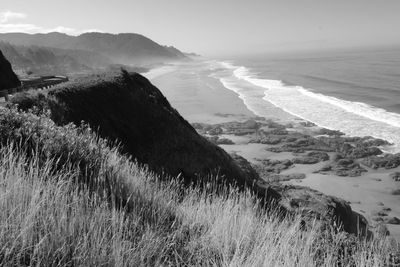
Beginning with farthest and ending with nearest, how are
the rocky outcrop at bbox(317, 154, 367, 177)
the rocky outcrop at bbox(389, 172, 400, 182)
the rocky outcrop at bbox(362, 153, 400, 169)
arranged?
the rocky outcrop at bbox(362, 153, 400, 169)
the rocky outcrop at bbox(317, 154, 367, 177)
the rocky outcrop at bbox(389, 172, 400, 182)

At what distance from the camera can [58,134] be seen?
19.9ft

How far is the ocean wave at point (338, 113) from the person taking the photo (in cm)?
3238

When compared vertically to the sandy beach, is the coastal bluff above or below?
above

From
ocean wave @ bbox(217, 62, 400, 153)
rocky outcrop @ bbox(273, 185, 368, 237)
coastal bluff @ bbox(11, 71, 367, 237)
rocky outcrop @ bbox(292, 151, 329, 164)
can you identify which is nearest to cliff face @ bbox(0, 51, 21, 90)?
coastal bluff @ bbox(11, 71, 367, 237)

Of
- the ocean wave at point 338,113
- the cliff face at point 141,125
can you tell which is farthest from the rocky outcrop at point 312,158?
the cliff face at point 141,125

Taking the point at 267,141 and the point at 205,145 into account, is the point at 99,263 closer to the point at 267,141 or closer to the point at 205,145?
the point at 205,145

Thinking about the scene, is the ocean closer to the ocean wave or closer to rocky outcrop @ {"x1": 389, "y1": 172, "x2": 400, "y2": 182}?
the ocean wave

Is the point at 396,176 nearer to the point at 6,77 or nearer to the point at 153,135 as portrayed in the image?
the point at 153,135

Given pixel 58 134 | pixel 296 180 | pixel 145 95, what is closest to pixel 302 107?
pixel 296 180

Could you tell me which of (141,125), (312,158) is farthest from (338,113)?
(141,125)

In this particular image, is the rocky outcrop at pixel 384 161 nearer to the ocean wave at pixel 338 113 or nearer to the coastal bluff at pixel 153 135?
the ocean wave at pixel 338 113

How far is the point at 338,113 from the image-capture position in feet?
131

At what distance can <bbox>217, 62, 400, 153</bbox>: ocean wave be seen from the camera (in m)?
32.4

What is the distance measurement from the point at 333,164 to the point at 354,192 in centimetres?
475
